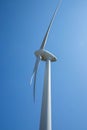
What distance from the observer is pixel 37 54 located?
9094 millimetres

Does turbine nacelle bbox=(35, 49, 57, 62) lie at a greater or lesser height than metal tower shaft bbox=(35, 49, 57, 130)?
greater

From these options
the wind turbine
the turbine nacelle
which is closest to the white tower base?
the wind turbine

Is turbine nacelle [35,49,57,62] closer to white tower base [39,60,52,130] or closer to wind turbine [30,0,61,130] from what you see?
wind turbine [30,0,61,130]

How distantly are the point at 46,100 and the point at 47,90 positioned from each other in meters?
0.41

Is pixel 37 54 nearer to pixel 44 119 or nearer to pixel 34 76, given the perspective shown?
pixel 34 76

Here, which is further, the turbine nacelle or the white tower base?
the turbine nacelle

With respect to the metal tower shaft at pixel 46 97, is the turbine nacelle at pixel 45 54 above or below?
above

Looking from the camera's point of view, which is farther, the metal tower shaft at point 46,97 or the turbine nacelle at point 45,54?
the turbine nacelle at point 45,54

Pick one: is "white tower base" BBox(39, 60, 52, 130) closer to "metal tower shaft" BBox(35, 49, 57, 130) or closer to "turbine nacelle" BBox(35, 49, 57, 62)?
"metal tower shaft" BBox(35, 49, 57, 130)

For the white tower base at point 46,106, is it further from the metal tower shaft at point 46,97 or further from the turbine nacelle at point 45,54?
the turbine nacelle at point 45,54

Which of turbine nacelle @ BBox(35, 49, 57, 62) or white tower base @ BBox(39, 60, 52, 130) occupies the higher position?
turbine nacelle @ BBox(35, 49, 57, 62)

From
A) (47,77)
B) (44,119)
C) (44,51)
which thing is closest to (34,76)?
(47,77)

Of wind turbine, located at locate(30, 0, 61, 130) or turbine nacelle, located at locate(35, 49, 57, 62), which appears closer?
wind turbine, located at locate(30, 0, 61, 130)

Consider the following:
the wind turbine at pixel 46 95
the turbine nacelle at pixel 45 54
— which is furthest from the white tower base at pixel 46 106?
the turbine nacelle at pixel 45 54
